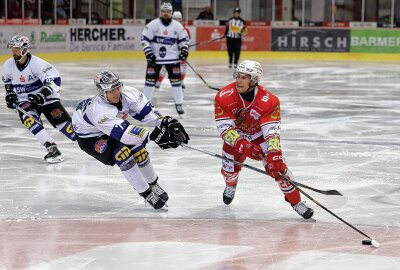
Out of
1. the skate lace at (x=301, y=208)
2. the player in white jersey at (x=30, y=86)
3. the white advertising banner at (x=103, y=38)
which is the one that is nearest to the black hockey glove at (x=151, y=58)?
the player in white jersey at (x=30, y=86)

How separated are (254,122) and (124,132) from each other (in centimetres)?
84

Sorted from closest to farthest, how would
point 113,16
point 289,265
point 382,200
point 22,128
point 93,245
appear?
point 289,265, point 93,245, point 382,200, point 22,128, point 113,16

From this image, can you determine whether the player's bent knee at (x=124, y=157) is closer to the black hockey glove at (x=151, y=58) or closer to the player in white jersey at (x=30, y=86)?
the player in white jersey at (x=30, y=86)

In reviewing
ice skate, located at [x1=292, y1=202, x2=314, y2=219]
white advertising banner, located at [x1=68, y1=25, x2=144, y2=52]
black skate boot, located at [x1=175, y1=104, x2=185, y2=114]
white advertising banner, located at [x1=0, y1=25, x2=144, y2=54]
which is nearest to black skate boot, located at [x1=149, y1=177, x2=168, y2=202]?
ice skate, located at [x1=292, y1=202, x2=314, y2=219]

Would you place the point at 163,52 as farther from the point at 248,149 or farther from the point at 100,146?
the point at 248,149

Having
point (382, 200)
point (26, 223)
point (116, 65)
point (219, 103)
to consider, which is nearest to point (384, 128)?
point (382, 200)

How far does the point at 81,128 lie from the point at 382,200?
2168 mm

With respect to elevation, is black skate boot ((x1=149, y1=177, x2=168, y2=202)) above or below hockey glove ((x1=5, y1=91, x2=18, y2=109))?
below

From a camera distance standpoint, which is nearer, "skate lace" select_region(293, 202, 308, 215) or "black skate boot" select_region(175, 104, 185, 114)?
"skate lace" select_region(293, 202, 308, 215)

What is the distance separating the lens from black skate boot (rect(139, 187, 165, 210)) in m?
5.87

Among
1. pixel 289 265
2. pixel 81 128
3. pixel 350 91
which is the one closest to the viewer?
pixel 289 265

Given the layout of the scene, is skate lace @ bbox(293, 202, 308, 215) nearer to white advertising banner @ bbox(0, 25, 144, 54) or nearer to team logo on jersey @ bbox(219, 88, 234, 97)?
team logo on jersey @ bbox(219, 88, 234, 97)

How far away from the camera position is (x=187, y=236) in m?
5.24

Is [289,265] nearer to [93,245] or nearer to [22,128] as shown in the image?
[93,245]
